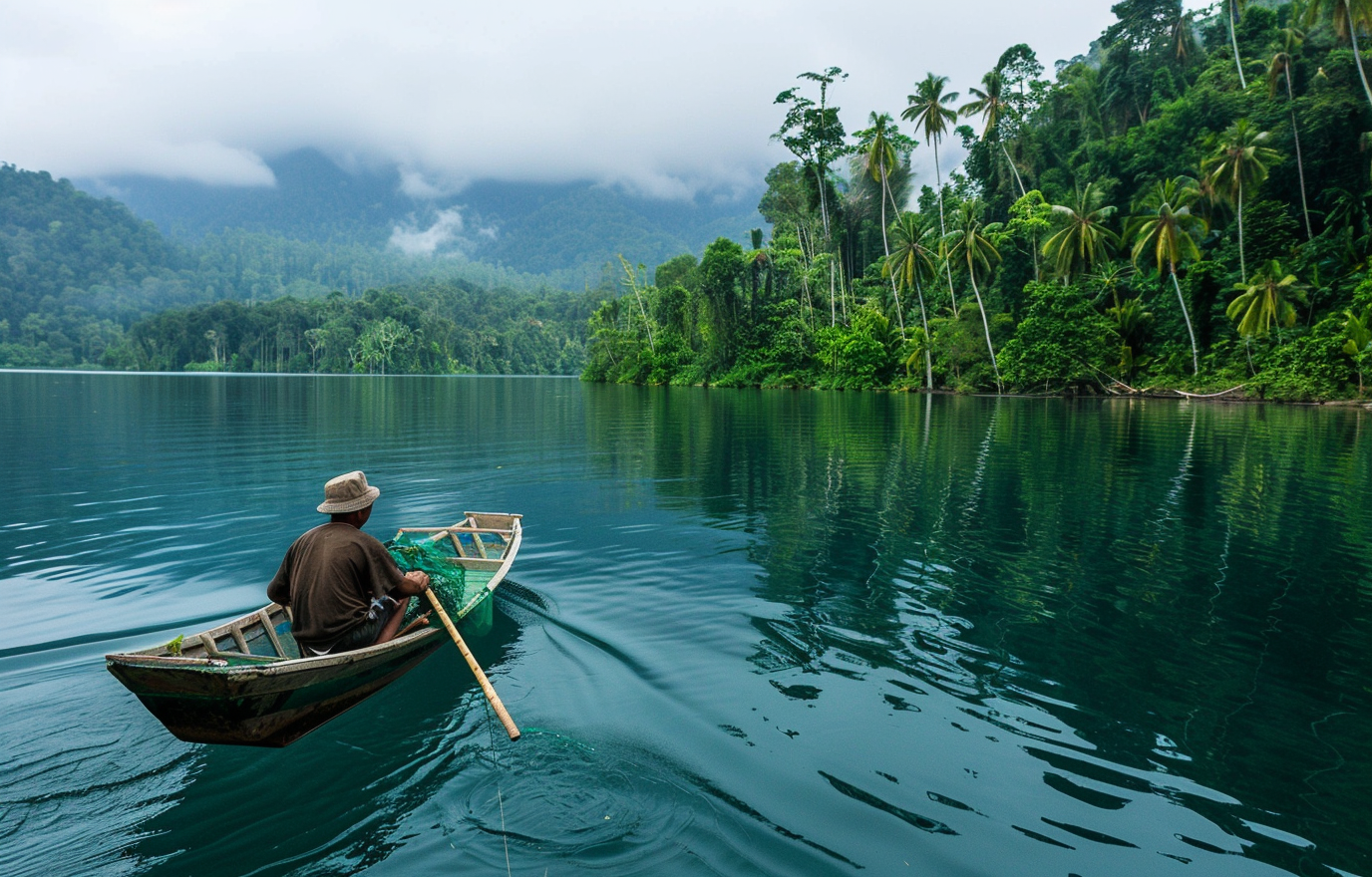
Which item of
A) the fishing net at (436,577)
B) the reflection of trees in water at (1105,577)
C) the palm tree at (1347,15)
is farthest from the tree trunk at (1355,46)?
the fishing net at (436,577)

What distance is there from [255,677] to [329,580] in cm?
103

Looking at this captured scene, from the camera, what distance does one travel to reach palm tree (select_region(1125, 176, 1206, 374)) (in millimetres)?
42781

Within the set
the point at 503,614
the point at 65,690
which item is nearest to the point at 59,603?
the point at 65,690

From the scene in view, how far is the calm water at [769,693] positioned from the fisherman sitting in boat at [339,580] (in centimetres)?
72

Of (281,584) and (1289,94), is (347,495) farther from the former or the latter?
(1289,94)

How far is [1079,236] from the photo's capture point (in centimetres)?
4681

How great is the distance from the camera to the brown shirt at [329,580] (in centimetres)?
538

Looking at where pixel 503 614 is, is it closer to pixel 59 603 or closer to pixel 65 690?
pixel 65 690

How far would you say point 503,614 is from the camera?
25.8ft

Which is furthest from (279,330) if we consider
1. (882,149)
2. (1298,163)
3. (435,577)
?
(435,577)

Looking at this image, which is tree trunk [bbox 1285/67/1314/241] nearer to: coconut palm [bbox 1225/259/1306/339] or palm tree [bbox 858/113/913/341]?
coconut palm [bbox 1225/259/1306/339]

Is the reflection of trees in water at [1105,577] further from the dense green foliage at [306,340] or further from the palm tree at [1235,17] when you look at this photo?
the dense green foliage at [306,340]

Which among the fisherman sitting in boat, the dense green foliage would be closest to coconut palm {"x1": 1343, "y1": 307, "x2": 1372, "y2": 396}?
the fisherman sitting in boat

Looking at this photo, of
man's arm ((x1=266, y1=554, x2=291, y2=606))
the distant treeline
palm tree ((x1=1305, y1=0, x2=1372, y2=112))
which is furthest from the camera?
the distant treeline
